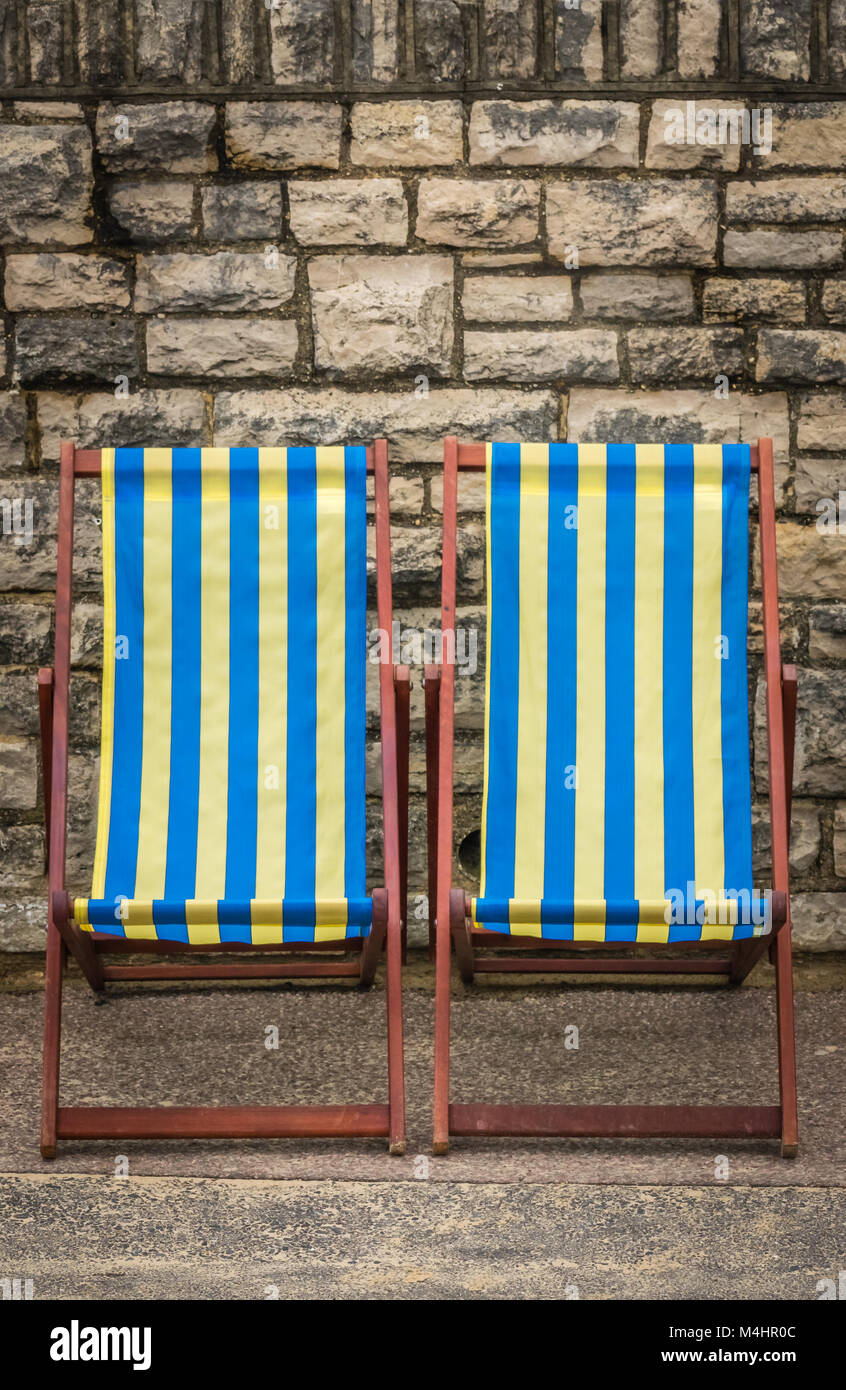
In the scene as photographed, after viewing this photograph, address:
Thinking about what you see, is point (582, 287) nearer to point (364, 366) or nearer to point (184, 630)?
point (364, 366)

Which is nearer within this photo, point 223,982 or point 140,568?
point 140,568

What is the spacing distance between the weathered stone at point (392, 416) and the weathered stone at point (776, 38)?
3.00 ft

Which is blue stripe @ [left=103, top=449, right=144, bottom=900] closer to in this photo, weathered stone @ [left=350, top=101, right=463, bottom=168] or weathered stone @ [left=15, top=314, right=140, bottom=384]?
weathered stone @ [left=15, top=314, right=140, bottom=384]

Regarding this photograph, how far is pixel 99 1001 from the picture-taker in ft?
10.0

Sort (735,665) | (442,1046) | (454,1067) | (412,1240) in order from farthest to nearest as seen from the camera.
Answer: (454,1067) → (735,665) → (442,1046) → (412,1240)

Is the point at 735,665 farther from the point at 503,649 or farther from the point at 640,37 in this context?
the point at 640,37

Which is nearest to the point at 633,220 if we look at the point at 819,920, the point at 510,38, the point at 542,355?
the point at 542,355

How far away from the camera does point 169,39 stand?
3.12m

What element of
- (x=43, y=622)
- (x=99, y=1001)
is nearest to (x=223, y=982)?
(x=99, y=1001)

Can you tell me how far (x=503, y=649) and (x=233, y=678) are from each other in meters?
0.54

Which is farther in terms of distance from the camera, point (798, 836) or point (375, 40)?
point (798, 836)

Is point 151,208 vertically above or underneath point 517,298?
above

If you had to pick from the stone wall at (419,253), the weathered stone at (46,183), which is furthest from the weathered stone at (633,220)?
the weathered stone at (46,183)

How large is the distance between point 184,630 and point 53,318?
3.45 feet
